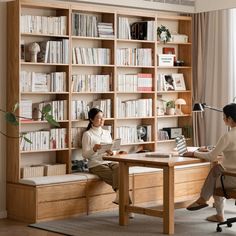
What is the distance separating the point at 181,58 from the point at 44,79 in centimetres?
248

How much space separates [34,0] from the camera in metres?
7.38

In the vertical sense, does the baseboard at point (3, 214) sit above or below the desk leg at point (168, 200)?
below

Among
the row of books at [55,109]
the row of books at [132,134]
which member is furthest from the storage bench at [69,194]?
the row of books at [55,109]

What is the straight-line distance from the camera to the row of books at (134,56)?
8.23 m

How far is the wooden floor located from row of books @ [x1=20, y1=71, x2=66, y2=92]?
1.48 m

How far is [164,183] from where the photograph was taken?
6.45 metres

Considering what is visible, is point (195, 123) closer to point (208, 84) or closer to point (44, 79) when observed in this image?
point (208, 84)

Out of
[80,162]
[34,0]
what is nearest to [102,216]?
[80,162]

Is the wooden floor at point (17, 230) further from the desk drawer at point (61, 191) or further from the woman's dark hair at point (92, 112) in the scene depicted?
the woman's dark hair at point (92, 112)

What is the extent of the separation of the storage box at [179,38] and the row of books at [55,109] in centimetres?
206

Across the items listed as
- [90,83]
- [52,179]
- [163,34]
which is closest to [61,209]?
[52,179]

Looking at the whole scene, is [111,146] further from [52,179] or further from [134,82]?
[134,82]

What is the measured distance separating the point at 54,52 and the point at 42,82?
38 centimetres

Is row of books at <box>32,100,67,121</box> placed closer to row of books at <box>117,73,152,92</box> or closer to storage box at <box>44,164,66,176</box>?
storage box at <box>44,164,66,176</box>
